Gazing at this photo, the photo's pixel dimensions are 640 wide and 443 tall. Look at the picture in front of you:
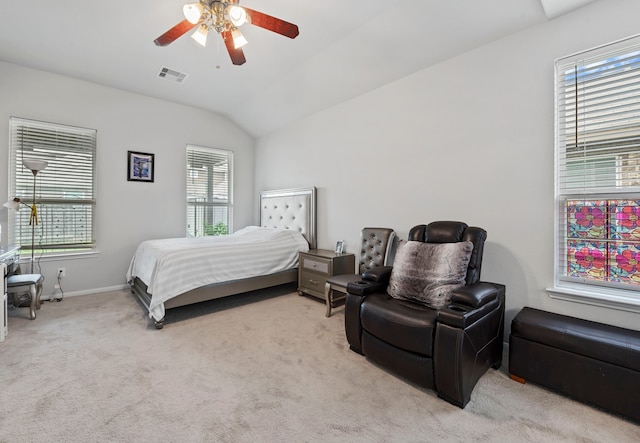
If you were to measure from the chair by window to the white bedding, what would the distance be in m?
0.96

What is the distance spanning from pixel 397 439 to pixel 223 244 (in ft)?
9.07

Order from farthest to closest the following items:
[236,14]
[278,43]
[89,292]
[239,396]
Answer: [89,292]
[278,43]
[236,14]
[239,396]

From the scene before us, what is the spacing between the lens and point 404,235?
323cm

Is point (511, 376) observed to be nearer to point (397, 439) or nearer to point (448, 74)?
point (397, 439)

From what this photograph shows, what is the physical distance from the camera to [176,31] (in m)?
2.19

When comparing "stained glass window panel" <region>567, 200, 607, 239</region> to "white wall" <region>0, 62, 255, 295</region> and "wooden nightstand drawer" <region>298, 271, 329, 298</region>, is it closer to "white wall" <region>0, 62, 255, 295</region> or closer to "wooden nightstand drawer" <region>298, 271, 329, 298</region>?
"wooden nightstand drawer" <region>298, 271, 329, 298</region>

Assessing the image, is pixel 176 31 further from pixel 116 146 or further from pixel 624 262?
pixel 624 262

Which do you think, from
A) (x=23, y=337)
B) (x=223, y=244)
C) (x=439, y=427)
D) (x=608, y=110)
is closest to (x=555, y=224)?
(x=608, y=110)

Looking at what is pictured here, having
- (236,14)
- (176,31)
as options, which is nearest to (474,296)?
(236,14)

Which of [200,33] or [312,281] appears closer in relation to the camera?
[200,33]

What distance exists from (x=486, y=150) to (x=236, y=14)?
2.32 meters

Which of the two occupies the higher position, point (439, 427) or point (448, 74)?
point (448, 74)

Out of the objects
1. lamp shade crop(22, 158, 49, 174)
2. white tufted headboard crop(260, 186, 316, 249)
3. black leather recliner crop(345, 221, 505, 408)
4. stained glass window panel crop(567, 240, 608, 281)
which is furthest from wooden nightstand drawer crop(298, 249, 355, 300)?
lamp shade crop(22, 158, 49, 174)

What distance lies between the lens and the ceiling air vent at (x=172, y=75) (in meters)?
3.65
